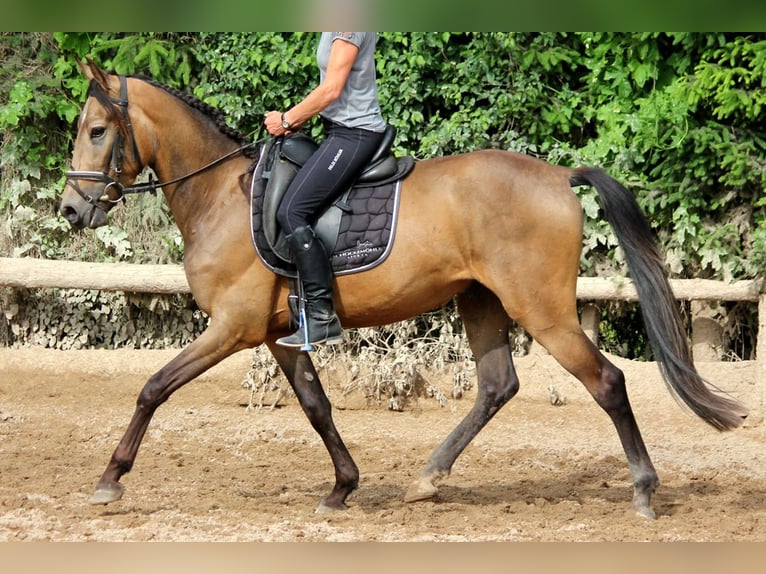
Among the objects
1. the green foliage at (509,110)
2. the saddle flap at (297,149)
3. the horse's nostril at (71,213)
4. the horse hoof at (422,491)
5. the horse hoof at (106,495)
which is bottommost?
the horse hoof at (106,495)

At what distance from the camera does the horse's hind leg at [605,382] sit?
16.9ft

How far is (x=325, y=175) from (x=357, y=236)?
1.29 ft

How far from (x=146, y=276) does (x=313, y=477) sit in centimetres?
353

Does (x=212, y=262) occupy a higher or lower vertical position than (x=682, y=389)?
higher

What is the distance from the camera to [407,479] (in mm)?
6391

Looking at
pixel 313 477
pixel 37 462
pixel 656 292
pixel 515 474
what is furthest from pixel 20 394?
pixel 656 292

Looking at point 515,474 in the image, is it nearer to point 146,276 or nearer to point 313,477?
point 313,477

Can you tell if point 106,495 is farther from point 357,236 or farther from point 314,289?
point 357,236

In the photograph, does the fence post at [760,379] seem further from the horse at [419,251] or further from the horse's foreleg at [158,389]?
the horse's foreleg at [158,389]

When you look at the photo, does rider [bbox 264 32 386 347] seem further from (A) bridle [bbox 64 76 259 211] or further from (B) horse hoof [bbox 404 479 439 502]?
(B) horse hoof [bbox 404 479 439 502]

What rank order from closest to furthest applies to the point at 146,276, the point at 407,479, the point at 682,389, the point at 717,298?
the point at 682,389, the point at 407,479, the point at 717,298, the point at 146,276

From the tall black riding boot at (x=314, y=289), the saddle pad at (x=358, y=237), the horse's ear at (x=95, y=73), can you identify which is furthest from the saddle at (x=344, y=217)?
the horse's ear at (x=95, y=73)

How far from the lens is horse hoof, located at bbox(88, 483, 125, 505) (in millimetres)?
5234

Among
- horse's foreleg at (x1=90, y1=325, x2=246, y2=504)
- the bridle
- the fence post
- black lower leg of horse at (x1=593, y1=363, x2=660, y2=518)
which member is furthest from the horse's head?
the fence post
